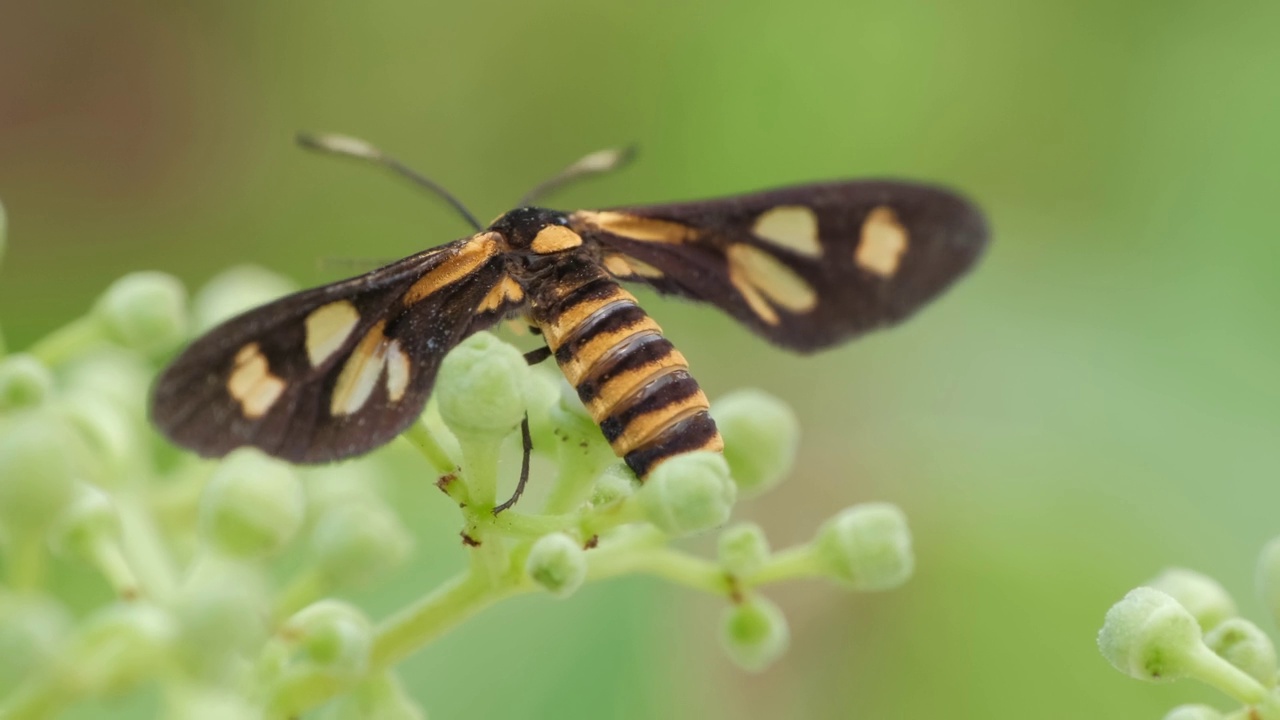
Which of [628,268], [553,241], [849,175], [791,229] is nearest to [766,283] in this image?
[791,229]

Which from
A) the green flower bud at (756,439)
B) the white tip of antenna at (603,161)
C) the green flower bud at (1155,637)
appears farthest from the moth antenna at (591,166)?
the green flower bud at (1155,637)

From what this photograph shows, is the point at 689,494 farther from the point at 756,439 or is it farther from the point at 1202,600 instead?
the point at 1202,600

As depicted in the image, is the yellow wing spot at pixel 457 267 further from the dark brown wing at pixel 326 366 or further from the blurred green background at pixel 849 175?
the blurred green background at pixel 849 175

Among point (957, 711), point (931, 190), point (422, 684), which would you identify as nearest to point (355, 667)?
point (931, 190)

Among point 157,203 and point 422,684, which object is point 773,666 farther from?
point 157,203

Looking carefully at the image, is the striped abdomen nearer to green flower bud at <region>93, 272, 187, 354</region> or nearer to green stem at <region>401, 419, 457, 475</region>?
green stem at <region>401, 419, 457, 475</region>

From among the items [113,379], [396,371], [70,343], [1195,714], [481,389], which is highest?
[113,379]
